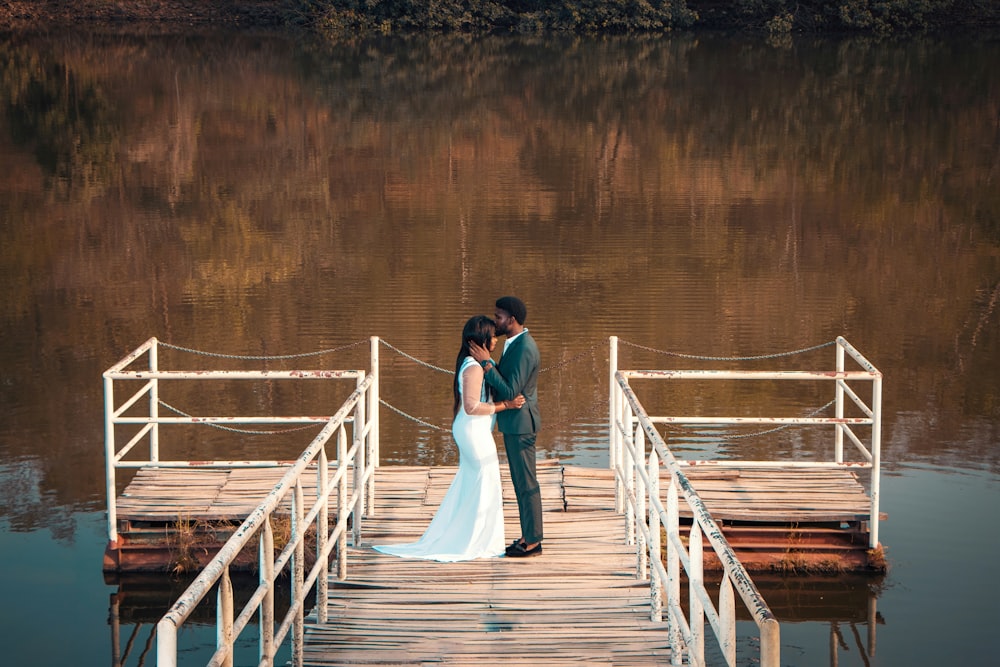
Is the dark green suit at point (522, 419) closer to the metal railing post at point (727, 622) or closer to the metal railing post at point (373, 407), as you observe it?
the metal railing post at point (373, 407)

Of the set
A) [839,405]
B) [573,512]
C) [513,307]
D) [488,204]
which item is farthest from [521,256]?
[513,307]

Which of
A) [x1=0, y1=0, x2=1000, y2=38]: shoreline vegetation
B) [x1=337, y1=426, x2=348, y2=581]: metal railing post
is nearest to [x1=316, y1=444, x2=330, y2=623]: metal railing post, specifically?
[x1=337, y1=426, x2=348, y2=581]: metal railing post

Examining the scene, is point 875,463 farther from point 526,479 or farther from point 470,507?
point 470,507

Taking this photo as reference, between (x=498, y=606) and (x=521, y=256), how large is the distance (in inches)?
580

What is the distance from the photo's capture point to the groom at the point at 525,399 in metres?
8.66

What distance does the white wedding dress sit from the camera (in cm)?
895

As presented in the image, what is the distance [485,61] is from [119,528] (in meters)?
41.8

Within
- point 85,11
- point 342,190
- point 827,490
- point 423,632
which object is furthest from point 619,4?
point 423,632

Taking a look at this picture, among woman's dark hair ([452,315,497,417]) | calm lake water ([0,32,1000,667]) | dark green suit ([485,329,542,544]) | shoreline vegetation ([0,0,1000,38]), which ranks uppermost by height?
shoreline vegetation ([0,0,1000,38])

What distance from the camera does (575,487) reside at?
35.7ft

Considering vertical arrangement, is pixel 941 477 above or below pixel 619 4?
below

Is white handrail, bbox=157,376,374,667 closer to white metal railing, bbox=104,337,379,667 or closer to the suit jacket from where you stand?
white metal railing, bbox=104,337,379,667

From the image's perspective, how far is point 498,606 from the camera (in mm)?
8164

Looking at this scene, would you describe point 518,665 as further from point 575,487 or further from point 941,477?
point 941,477
